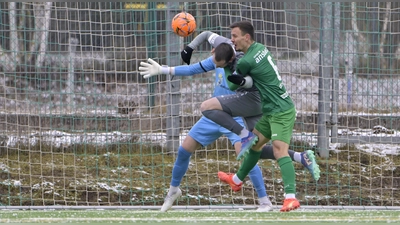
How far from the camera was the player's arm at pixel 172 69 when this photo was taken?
8797 millimetres

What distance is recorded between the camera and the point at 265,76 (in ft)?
27.1

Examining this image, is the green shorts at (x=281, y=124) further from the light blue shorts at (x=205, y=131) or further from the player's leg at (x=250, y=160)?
the light blue shorts at (x=205, y=131)

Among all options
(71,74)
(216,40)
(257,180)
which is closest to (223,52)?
(216,40)

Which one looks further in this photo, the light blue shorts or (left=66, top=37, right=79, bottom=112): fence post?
(left=66, top=37, right=79, bottom=112): fence post

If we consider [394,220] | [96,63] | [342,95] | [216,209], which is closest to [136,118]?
[96,63]

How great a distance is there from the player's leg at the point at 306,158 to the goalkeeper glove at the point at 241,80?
0.98 m

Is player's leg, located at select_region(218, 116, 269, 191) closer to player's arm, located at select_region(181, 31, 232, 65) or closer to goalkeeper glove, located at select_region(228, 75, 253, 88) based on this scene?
goalkeeper glove, located at select_region(228, 75, 253, 88)

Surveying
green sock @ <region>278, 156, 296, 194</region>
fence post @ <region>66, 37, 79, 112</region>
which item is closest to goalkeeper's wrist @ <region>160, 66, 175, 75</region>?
green sock @ <region>278, 156, 296, 194</region>

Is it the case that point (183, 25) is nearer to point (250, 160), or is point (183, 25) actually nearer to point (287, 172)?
point (250, 160)

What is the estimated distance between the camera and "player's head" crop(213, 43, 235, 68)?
334 inches

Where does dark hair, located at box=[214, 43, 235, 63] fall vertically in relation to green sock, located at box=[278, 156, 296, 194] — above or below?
above

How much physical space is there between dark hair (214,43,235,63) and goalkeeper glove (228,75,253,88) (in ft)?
1.17

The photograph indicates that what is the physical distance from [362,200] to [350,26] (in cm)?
239

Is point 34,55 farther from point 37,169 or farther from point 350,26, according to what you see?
point 350,26
